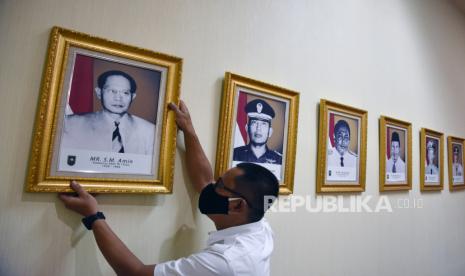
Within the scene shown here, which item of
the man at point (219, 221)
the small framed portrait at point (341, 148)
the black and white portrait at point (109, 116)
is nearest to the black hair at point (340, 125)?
the small framed portrait at point (341, 148)

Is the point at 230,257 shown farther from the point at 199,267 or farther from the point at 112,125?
the point at 112,125

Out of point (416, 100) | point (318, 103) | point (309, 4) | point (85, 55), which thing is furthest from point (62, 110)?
point (416, 100)

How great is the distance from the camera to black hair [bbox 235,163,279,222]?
2.92 feet

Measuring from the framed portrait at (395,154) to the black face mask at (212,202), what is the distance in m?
1.24

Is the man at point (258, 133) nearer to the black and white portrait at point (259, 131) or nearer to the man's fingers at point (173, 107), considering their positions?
the black and white portrait at point (259, 131)

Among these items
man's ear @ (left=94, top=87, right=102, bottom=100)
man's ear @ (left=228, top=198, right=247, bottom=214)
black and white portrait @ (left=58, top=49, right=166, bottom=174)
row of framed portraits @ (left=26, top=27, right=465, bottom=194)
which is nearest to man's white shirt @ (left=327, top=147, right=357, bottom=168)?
row of framed portraits @ (left=26, top=27, right=465, bottom=194)

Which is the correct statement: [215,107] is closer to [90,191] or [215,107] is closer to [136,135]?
[136,135]

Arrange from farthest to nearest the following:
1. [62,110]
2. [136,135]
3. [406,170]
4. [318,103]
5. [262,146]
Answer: [406,170], [318,103], [262,146], [136,135], [62,110]

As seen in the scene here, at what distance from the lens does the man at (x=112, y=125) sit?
0.84 meters

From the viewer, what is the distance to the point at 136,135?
0.93m

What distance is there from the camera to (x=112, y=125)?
90 cm

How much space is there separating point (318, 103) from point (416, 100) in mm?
1130

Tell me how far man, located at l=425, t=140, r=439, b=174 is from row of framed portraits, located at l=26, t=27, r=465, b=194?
1434 millimetres

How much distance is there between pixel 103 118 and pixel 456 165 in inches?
111
